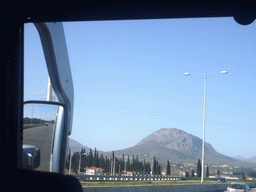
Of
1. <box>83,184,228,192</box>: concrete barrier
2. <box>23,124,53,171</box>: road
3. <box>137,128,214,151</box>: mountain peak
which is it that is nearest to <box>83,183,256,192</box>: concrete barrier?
<box>83,184,228,192</box>: concrete barrier

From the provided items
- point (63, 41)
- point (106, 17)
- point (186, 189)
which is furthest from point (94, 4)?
point (186, 189)

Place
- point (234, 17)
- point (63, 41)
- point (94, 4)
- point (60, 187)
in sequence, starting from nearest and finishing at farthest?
point (60, 187) < point (234, 17) < point (94, 4) < point (63, 41)

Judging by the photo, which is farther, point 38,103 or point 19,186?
point 38,103

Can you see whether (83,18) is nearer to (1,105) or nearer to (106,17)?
(106,17)

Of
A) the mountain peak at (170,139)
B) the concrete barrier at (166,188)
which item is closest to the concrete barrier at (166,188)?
the concrete barrier at (166,188)

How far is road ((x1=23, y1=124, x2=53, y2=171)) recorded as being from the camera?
3.59 meters

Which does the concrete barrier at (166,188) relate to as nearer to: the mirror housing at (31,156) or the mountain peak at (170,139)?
the mirror housing at (31,156)

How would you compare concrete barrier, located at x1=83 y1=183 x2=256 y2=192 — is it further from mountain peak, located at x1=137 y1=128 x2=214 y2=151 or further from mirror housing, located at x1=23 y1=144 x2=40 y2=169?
mountain peak, located at x1=137 y1=128 x2=214 y2=151

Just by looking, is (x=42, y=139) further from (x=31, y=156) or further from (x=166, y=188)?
(x=166, y=188)

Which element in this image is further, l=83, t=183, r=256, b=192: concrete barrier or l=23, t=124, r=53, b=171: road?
l=83, t=183, r=256, b=192: concrete barrier

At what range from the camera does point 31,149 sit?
11.8ft

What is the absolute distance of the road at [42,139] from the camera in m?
3.59

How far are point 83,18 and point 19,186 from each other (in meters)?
1.96

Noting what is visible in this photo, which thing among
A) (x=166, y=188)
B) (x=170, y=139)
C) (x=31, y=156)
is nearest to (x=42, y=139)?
(x=31, y=156)
